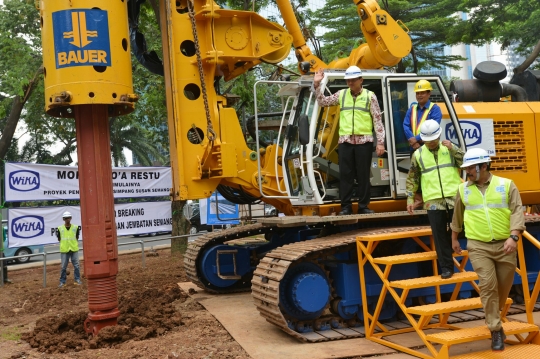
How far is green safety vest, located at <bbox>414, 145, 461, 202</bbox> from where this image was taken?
7.03 meters

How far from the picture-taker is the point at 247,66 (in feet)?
29.6

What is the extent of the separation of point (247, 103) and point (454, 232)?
32.0ft

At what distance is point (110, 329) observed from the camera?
23.3ft

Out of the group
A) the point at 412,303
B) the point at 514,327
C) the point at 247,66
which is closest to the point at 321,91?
the point at 247,66

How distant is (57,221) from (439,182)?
10542 millimetres

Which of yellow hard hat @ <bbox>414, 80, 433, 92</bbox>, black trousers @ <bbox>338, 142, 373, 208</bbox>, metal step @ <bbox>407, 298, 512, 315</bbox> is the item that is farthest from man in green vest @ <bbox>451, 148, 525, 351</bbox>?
yellow hard hat @ <bbox>414, 80, 433, 92</bbox>

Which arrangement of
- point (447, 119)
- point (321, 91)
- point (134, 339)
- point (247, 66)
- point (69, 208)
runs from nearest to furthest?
point (134, 339)
point (321, 91)
point (447, 119)
point (247, 66)
point (69, 208)

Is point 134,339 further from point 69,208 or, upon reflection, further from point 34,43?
point 34,43

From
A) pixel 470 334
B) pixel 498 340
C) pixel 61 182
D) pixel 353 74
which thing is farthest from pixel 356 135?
pixel 61 182

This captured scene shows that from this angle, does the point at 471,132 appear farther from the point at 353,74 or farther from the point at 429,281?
the point at 429,281

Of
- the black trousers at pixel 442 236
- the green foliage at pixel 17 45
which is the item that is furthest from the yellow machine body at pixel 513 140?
the green foliage at pixel 17 45

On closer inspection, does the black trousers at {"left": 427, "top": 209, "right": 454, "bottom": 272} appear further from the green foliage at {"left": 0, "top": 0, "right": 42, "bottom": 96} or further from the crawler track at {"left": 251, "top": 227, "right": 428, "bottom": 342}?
the green foliage at {"left": 0, "top": 0, "right": 42, "bottom": 96}

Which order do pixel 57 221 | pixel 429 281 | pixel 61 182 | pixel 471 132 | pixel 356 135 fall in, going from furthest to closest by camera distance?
pixel 61 182
pixel 57 221
pixel 471 132
pixel 356 135
pixel 429 281

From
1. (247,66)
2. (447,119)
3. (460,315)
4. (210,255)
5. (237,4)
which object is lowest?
(460,315)
